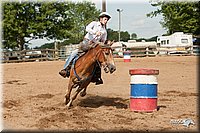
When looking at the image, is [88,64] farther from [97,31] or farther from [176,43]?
[176,43]

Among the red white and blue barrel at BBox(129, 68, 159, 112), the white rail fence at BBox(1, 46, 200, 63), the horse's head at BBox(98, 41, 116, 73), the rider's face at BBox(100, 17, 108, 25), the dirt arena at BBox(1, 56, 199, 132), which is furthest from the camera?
the white rail fence at BBox(1, 46, 200, 63)

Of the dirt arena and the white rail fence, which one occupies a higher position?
the white rail fence

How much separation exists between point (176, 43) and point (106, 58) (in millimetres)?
39001

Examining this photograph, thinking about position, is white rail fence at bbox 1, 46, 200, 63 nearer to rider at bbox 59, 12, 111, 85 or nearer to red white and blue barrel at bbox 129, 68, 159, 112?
rider at bbox 59, 12, 111, 85

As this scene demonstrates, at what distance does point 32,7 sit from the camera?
1943 inches

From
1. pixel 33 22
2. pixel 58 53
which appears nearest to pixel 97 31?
pixel 58 53

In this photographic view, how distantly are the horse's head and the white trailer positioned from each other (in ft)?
108

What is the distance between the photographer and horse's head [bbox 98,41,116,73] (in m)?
8.49

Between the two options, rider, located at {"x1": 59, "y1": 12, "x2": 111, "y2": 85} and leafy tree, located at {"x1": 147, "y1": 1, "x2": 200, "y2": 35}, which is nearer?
rider, located at {"x1": 59, "y1": 12, "x2": 111, "y2": 85}

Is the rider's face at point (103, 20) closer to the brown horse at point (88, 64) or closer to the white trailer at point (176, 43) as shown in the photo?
the brown horse at point (88, 64)

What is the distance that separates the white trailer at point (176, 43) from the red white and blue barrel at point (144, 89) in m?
33.2

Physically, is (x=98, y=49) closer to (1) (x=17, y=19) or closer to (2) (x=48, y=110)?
(2) (x=48, y=110)

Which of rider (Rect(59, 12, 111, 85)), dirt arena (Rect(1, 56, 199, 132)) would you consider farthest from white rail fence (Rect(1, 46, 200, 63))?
rider (Rect(59, 12, 111, 85))

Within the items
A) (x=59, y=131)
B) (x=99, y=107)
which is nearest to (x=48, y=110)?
(x=99, y=107)
